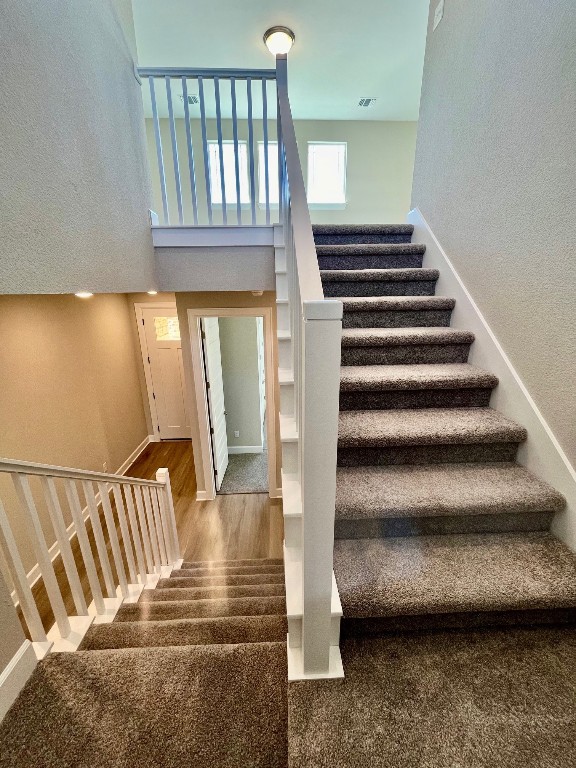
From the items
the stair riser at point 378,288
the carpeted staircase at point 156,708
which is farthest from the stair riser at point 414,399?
the carpeted staircase at point 156,708

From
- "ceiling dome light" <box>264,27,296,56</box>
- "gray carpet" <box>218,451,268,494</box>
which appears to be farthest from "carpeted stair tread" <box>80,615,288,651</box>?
"ceiling dome light" <box>264,27,296,56</box>

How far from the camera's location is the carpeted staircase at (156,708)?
904mm

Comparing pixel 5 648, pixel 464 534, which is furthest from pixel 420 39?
pixel 5 648

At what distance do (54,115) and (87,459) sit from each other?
314 centimetres

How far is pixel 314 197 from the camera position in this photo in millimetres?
4480

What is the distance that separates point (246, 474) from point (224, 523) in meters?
0.99

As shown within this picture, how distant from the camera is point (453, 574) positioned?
110 cm

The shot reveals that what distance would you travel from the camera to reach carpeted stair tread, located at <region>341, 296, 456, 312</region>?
1.83 meters

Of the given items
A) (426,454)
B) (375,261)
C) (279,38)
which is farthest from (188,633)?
(279,38)

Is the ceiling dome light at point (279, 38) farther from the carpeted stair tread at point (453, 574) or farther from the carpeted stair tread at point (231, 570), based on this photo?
the carpeted stair tread at point (231, 570)

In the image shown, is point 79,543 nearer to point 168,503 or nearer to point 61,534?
point 61,534

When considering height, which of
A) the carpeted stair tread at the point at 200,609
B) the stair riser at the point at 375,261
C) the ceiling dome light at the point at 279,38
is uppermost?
the ceiling dome light at the point at 279,38

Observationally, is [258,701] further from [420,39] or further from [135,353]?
[135,353]

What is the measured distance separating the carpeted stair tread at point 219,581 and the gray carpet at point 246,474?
5.53ft
